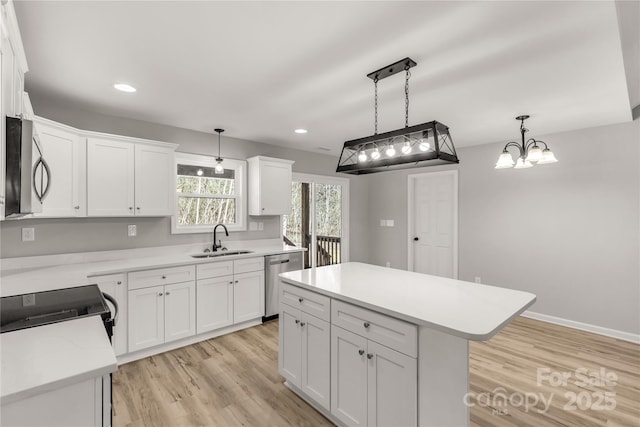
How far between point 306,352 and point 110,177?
2.51 m

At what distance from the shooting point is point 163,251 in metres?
3.62

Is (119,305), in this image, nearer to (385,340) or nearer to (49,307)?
(49,307)

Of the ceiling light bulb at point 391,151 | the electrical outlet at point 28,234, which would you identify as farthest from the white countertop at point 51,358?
the electrical outlet at point 28,234

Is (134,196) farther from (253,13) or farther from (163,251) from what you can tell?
(253,13)

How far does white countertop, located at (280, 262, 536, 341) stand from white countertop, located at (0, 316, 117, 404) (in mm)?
1268

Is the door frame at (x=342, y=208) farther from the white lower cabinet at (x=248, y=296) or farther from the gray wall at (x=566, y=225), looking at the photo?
the gray wall at (x=566, y=225)

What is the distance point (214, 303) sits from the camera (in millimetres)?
3455

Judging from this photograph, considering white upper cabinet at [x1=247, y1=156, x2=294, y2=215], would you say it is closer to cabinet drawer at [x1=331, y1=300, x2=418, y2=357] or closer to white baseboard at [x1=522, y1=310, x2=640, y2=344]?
cabinet drawer at [x1=331, y1=300, x2=418, y2=357]

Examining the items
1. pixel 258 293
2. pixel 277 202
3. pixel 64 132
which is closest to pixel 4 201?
pixel 64 132

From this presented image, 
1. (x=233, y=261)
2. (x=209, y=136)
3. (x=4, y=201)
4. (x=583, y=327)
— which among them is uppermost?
(x=209, y=136)

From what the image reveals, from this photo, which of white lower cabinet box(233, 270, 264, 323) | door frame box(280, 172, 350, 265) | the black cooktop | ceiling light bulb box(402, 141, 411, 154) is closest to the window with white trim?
white lower cabinet box(233, 270, 264, 323)

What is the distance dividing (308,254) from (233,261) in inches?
76.3

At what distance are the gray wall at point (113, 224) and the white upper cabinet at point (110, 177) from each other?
30 cm

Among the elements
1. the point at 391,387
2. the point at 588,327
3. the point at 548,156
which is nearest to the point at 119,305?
the point at 391,387
